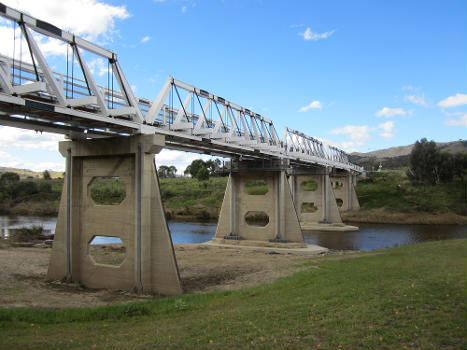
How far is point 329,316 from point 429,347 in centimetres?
237

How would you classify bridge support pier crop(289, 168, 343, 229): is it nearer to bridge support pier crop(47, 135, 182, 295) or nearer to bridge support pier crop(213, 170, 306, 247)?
bridge support pier crop(213, 170, 306, 247)

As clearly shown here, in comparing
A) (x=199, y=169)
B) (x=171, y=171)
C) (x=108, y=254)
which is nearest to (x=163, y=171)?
(x=171, y=171)

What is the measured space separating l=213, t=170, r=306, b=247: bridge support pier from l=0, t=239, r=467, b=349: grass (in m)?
21.1

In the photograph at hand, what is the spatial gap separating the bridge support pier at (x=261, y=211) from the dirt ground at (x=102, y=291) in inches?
302

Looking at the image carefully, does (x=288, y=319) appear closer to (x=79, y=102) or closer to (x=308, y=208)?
(x=79, y=102)

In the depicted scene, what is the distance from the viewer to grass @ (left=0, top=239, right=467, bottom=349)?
7.45 meters

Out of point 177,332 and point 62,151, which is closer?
point 177,332

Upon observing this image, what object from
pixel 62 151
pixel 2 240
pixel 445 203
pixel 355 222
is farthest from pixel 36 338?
pixel 445 203

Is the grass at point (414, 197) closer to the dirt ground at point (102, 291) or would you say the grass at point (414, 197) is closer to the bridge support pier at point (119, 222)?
the dirt ground at point (102, 291)

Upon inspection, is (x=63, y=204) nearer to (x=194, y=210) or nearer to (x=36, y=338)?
(x=36, y=338)

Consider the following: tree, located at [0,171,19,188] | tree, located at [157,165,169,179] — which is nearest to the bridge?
tree, located at [0,171,19,188]

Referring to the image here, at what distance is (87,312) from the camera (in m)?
11.9

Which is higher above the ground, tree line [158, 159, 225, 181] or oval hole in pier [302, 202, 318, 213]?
tree line [158, 159, 225, 181]

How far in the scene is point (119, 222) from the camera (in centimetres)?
1739
